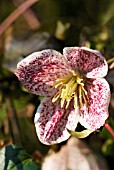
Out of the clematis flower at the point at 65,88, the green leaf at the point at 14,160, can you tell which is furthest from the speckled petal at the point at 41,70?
the green leaf at the point at 14,160

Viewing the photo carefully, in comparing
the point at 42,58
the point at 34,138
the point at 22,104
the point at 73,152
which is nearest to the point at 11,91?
the point at 22,104

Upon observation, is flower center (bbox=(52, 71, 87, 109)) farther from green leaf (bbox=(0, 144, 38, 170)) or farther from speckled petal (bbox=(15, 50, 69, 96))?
green leaf (bbox=(0, 144, 38, 170))

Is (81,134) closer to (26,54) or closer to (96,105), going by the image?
(96,105)

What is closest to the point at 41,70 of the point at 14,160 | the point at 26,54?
the point at 14,160

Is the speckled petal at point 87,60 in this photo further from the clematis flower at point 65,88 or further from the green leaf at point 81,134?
the green leaf at point 81,134

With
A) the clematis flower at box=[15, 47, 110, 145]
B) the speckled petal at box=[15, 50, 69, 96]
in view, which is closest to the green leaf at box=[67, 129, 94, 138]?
Result: the clematis flower at box=[15, 47, 110, 145]
